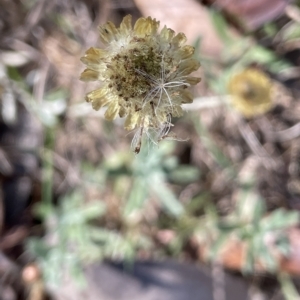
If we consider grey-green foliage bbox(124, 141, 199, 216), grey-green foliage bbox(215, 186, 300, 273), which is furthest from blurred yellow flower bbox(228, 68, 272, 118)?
grey-green foliage bbox(215, 186, 300, 273)

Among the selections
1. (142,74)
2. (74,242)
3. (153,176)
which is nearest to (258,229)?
(153,176)

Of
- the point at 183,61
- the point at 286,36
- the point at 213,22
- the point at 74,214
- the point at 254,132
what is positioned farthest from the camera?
the point at 254,132

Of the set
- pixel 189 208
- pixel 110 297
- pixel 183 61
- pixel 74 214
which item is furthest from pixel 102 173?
pixel 183 61

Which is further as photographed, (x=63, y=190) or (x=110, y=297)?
(x=63, y=190)

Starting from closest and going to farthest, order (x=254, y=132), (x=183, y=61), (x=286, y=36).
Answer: (x=183, y=61)
(x=286, y=36)
(x=254, y=132)

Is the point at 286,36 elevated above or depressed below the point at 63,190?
above

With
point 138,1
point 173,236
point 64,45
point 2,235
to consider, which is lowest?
point 2,235

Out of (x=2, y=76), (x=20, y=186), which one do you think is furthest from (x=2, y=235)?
(x=2, y=76)

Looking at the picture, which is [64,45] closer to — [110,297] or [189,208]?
[189,208]
